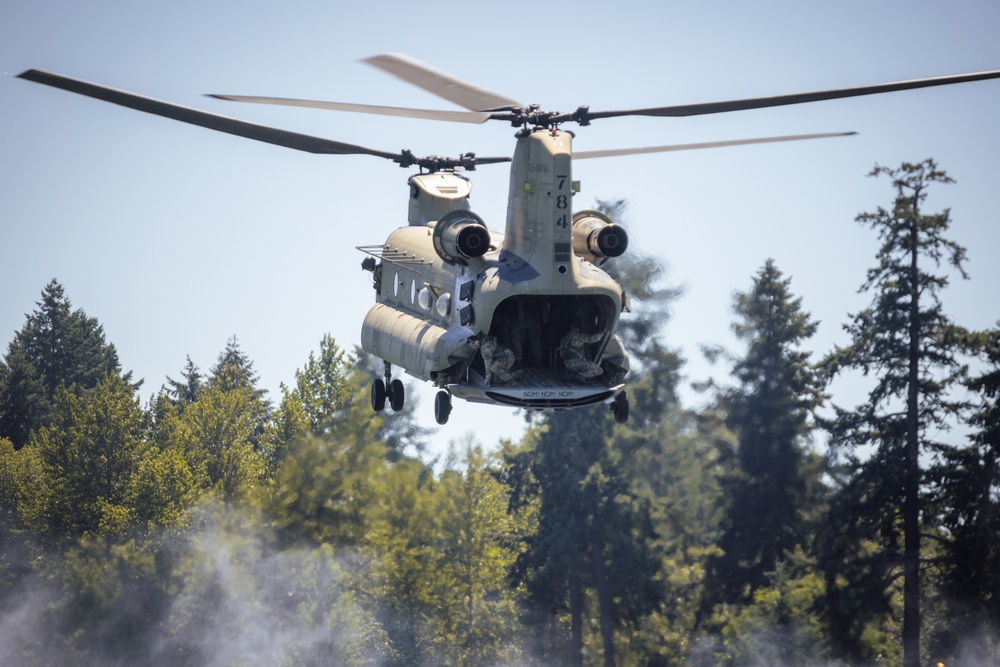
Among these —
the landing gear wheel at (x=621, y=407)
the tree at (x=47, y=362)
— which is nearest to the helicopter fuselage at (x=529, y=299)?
the landing gear wheel at (x=621, y=407)

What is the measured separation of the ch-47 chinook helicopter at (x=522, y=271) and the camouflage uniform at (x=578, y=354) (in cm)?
2

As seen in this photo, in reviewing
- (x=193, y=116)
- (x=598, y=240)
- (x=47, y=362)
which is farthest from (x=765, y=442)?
(x=47, y=362)

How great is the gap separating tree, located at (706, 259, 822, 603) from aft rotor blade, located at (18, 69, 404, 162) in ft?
103

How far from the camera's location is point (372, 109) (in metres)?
25.2

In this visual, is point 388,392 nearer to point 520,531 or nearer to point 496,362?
point 496,362

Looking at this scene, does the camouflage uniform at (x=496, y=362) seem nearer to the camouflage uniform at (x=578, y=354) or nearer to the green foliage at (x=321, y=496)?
the camouflage uniform at (x=578, y=354)

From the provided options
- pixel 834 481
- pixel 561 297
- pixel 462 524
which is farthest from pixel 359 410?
pixel 561 297

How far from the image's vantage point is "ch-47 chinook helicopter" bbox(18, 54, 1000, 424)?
25.3 meters

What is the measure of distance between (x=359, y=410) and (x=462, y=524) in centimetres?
690

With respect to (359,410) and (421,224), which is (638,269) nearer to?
(359,410)

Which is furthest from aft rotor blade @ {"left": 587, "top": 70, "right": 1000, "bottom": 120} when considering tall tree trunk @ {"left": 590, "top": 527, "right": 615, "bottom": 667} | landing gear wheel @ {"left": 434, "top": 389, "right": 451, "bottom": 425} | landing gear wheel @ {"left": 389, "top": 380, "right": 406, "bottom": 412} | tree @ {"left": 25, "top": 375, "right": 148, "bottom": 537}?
tree @ {"left": 25, "top": 375, "right": 148, "bottom": 537}

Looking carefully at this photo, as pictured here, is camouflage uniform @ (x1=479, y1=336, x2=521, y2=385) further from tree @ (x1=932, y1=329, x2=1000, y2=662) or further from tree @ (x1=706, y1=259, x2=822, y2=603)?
tree @ (x1=706, y1=259, x2=822, y2=603)

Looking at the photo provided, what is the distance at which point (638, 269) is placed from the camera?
58.8 meters

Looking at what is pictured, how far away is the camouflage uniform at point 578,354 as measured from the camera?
2647 centimetres
